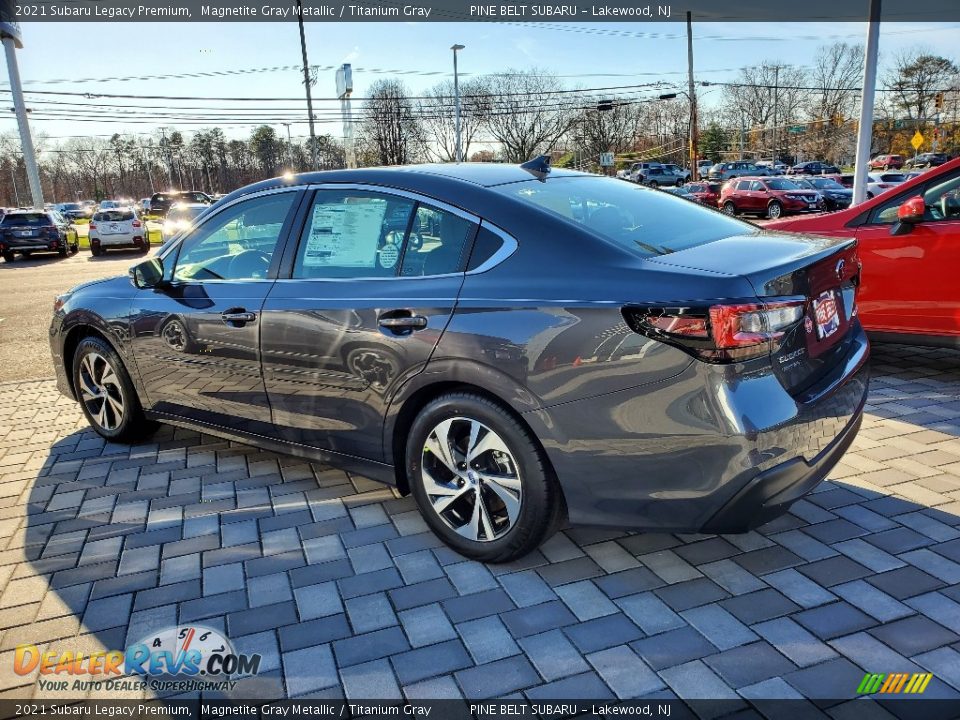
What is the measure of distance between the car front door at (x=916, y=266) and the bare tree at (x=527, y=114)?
6235cm

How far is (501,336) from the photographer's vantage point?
106 inches

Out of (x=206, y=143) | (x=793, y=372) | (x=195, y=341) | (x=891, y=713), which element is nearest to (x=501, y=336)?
(x=793, y=372)

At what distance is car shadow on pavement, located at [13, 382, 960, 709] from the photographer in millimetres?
2324

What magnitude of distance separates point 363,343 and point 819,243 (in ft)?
6.58

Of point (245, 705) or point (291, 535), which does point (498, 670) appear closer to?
point (245, 705)

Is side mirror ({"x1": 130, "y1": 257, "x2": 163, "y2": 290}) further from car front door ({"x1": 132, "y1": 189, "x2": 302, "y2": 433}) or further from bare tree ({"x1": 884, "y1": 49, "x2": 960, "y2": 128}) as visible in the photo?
bare tree ({"x1": 884, "y1": 49, "x2": 960, "y2": 128})

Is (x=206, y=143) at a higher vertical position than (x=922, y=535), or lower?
higher

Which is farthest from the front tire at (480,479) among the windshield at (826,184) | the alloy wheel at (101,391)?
the windshield at (826,184)

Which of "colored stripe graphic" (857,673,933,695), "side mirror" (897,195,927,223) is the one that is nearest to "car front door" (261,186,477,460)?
"colored stripe graphic" (857,673,933,695)

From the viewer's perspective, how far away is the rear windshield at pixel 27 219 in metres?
21.9

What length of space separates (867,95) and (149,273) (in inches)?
431

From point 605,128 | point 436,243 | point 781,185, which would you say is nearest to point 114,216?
point 436,243

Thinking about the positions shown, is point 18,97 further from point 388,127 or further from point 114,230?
point 388,127

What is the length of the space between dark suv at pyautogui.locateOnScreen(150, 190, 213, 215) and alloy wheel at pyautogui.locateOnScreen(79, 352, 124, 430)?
35265 millimetres
